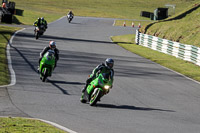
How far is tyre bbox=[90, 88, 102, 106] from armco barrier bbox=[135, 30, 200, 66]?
14.5 metres

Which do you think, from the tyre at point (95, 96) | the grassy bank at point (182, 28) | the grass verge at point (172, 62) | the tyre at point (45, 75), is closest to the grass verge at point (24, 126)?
the tyre at point (95, 96)

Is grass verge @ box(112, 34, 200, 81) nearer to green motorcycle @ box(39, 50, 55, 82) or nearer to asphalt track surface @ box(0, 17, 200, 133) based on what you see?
asphalt track surface @ box(0, 17, 200, 133)

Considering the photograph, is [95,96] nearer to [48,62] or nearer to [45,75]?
[45,75]

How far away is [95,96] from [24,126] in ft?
12.7

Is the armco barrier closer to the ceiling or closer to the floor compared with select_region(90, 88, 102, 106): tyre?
closer to the floor

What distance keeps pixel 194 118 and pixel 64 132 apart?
14.6 ft

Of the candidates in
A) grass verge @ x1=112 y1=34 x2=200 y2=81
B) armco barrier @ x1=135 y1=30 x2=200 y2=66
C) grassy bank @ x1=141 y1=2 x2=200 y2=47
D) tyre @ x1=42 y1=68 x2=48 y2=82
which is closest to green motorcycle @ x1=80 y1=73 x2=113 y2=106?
tyre @ x1=42 y1=68 x2=48 y2=82

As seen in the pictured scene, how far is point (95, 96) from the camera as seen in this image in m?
12.3

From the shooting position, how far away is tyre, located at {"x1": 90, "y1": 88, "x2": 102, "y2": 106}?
40.2ft

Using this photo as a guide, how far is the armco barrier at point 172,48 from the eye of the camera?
88.0ft

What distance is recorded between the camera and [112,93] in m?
14.9

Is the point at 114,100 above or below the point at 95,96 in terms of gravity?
below

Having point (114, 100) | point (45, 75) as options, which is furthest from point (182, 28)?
point (114, 100)

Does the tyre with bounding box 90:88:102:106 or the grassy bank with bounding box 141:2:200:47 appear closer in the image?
the tyre with bounding box 90:88:102:106
